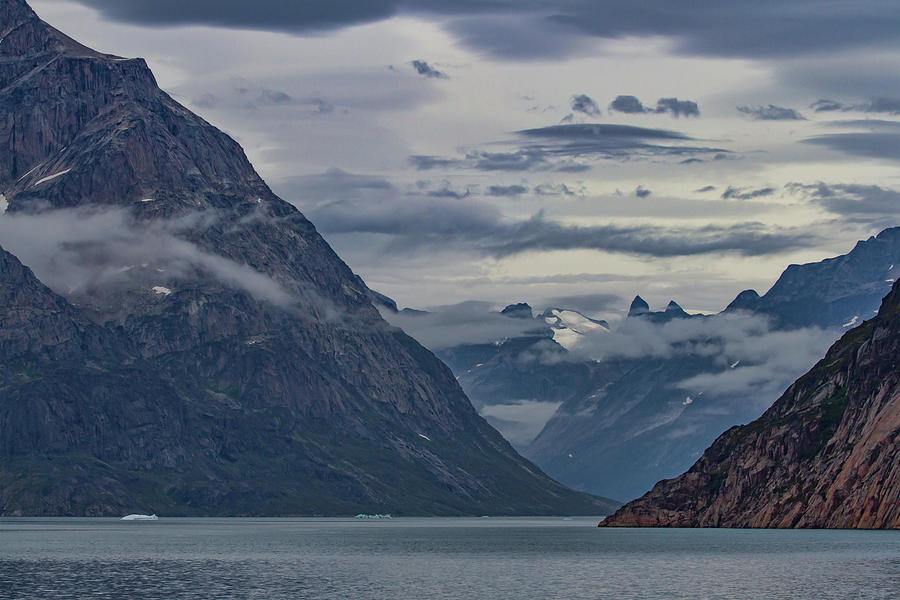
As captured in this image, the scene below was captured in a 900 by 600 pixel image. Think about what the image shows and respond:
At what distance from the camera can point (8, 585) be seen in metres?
190

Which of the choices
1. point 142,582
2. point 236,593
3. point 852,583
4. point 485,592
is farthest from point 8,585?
point 852,583

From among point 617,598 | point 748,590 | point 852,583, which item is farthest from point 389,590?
point 852,583

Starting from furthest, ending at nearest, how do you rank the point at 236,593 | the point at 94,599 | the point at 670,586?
the point at 670,586, the point at 236,593, the point at 94,599

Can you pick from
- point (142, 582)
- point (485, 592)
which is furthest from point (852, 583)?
point (142, 582)

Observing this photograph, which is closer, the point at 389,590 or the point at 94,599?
the point at 94,599

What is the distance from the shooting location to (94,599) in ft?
561

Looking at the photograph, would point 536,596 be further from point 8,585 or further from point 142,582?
point 8,585

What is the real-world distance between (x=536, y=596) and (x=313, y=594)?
29147 mm

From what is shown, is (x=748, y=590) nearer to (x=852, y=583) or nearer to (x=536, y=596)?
(x=852, y=583)

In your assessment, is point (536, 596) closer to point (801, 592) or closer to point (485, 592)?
point (485, 592)

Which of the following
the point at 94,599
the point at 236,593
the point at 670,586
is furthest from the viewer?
the point at 670,586

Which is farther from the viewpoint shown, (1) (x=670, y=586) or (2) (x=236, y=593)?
(1) (x=670, y=586)

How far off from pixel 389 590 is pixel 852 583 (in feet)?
208

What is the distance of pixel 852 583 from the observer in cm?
19050
